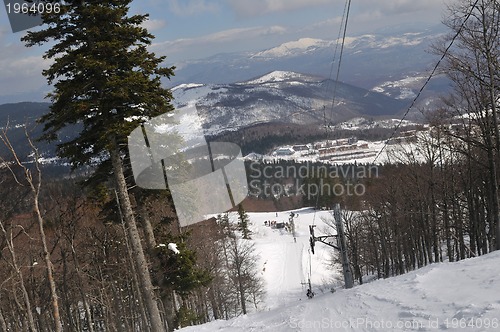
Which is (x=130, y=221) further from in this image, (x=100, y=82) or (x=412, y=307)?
(x=412, y=307)

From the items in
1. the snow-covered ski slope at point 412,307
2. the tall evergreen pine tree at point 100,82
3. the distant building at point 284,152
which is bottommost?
the distant building at point 284,152

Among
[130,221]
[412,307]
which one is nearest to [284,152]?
[130,221]

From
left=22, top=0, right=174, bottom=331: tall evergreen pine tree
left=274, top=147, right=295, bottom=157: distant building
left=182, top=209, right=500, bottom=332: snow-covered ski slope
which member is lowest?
left=274, top=147, right=295, bottom=157: distant building

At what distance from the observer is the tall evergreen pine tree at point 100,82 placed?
29.5ft

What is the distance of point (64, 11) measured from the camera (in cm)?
877

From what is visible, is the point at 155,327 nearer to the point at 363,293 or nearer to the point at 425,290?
the point at 363,293

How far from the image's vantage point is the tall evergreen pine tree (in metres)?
8.98

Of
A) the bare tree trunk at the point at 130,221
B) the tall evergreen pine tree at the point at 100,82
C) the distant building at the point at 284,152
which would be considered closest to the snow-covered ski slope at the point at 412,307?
the bare tree trunk at the point at 130,221

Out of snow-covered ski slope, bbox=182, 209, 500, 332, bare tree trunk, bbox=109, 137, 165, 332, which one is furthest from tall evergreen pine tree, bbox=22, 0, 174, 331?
snow-covered ski slope, bbox=182, 209, 500, 332

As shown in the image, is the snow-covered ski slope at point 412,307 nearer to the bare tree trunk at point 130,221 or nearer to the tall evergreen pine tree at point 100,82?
the bare tree trunk at point 130,221

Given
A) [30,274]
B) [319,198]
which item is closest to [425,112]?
[30,274]

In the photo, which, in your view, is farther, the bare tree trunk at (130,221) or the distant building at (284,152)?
the distant building at (284,152)

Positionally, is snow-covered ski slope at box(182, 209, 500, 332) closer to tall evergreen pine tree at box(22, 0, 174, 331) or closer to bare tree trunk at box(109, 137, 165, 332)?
bare tree trunk at box(109, 137, 165, 332)

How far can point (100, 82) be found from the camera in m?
9.23
